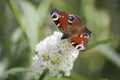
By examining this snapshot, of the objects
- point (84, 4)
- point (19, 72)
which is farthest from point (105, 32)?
point (19, 72)

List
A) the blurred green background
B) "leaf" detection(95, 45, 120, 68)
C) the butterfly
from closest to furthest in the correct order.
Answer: the butterfly, the blurred green background, "leaf" detection(95, 45, 120, 68)

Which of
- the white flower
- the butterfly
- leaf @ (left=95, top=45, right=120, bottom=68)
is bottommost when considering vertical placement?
leaf @ (left=95, top=45, right=120, bottom=68)

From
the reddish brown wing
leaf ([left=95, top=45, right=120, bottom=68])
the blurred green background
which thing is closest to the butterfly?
the reddish brown wing

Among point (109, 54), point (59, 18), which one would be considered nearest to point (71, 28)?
point (59, 18)

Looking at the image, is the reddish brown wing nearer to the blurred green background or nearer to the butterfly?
the butterfly

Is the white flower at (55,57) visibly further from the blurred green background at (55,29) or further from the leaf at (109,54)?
the leaf at (109,54)

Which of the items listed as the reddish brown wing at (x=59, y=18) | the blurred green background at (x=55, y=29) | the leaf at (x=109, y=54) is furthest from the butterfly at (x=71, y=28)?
the leaf at (x=109, y=54)

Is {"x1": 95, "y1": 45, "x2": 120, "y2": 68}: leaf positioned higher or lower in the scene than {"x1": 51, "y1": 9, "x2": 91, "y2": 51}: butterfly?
lower
